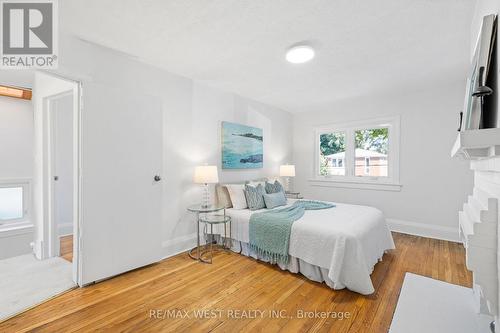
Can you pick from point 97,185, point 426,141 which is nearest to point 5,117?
point 97,185

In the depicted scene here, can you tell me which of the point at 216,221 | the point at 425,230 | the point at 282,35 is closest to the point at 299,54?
the point at 282,35

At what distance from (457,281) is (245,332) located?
2.25 m

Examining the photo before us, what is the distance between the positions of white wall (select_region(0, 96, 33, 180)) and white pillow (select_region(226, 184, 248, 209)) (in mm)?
2863

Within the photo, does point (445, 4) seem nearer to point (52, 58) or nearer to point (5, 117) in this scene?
point (52, 58)

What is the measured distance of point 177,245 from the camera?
307 centimetres

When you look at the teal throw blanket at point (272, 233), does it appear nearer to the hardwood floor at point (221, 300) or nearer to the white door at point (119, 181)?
the hardwood floor at point (221, 300)

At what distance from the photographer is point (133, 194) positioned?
8.37 ft

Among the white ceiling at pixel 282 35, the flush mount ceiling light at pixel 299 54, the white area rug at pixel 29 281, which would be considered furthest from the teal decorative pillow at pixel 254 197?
the white area rug at pixel 29 281

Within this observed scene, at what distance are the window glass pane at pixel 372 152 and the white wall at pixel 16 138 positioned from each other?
547 centimetres

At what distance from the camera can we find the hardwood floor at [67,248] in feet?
9.53

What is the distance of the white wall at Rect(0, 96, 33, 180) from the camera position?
2.96 meters

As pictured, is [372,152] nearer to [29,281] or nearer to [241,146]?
[241,146]

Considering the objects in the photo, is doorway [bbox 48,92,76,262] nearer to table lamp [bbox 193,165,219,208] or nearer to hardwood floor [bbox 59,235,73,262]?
hardwood floor [bbox 59,235,73,262]

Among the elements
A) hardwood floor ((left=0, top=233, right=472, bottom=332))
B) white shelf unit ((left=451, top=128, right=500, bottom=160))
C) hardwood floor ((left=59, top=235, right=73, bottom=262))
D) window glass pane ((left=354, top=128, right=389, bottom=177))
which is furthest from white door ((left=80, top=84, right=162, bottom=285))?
window glass pane ((left=354, top=128, right=389, bottom=177))
